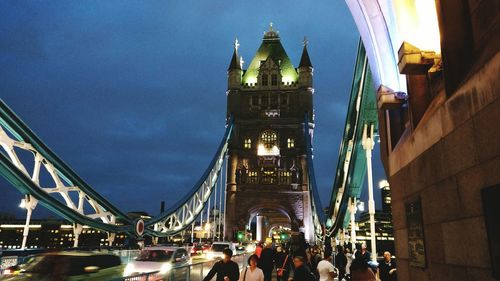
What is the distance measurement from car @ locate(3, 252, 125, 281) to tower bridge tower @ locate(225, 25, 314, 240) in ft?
141

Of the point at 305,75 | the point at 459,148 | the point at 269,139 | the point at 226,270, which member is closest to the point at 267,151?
the point at 269,139

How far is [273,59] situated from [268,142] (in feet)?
46.7

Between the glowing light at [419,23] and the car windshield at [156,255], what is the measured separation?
9.37 metres

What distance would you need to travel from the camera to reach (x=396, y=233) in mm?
7191

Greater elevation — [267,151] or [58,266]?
[267,151]

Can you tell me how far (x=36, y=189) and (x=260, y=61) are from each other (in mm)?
47162

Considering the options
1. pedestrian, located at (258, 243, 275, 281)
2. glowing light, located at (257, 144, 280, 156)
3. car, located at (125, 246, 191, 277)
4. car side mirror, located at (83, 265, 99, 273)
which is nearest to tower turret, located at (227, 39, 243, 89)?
glowing light, located at (257, 144, 280, 156)


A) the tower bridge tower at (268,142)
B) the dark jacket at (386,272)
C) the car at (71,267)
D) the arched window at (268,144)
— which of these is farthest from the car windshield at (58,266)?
the arched window at (268,144)

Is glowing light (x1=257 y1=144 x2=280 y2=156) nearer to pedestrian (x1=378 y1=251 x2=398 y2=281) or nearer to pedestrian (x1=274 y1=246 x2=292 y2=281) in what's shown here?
pedestrian (x1=274 y1=246 x2=292 y2=281)

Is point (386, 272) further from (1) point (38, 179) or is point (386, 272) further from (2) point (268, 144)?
(2) point (268, 144)

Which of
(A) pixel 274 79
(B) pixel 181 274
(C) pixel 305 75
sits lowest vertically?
(B) pixel 181 274

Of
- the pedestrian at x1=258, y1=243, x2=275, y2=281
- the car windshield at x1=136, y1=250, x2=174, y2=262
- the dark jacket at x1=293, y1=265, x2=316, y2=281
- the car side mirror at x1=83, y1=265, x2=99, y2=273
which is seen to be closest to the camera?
the dark jacket at x1=293, y1=265, x2=316, y2=281

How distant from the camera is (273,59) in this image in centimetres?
6250

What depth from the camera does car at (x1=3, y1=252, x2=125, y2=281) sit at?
6486 mm
